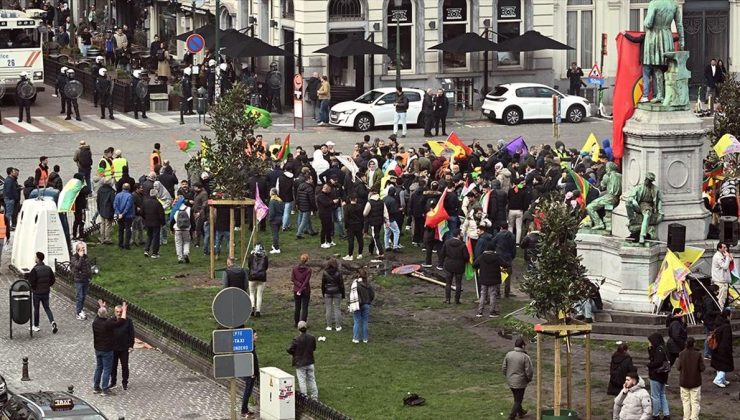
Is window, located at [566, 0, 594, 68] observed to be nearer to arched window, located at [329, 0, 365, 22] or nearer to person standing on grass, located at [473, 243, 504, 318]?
arched window, located at [329, 0, 365, 22]

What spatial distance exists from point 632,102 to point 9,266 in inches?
506

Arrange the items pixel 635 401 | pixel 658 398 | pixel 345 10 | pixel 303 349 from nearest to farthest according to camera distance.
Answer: pixel 635 401 → pixel 658 398 → pixel 303 349 → pixel 345 10

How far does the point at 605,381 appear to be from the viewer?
99.4 feet

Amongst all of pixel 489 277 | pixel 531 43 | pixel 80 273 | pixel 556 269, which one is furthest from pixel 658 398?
pixel 531 43

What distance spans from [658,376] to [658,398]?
0.32 meters

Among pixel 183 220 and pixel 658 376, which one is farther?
pixel 183 220

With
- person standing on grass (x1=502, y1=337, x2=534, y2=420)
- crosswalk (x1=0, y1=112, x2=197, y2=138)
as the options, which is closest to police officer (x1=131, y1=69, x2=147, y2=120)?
crosswalk (x1=0, y1=112, x2=197, y2=138)

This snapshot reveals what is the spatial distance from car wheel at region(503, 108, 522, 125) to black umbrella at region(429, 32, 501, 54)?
269 centimetres

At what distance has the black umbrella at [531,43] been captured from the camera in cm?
6144

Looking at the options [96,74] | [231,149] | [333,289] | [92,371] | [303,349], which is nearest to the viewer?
[303,349]

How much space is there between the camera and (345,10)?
2420 inches

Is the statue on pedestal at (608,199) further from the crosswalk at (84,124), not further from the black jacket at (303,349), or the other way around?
the crosswalk at (84,124)

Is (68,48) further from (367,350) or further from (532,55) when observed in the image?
(367,350)

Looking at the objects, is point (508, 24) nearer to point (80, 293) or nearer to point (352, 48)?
point (352, 48)
